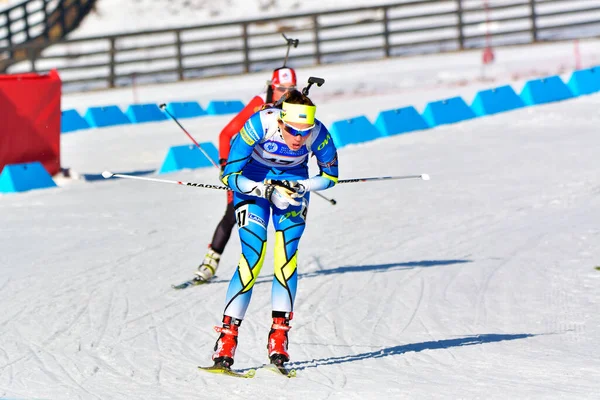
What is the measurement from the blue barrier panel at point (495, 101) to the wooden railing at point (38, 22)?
15.5 metres

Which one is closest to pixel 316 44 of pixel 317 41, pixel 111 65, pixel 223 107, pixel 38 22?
pixel 317 41

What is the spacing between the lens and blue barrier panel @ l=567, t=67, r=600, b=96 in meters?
21.6

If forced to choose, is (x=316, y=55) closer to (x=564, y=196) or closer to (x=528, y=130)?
(x=528, y=130)

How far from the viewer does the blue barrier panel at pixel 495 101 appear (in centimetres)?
2009

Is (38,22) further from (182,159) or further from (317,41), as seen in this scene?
(182,159)

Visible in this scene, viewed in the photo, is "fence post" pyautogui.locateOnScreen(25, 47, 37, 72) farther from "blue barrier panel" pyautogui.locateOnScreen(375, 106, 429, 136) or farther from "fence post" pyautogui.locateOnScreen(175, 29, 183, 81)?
"blue barrier panel" pyautogui.locateOnScreen(375, 106, 429, 136)

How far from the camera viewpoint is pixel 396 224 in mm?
11906

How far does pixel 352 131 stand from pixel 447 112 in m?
2.41

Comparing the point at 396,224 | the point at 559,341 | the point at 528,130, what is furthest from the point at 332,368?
the point at 528,130

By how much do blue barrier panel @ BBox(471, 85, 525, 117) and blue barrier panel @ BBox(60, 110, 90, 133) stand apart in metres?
7.30

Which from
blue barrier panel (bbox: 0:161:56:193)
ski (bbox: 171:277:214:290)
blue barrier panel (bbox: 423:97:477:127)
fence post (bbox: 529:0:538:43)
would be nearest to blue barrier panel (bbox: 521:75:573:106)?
blue barrier panel (bbox: 423:97:477:127)

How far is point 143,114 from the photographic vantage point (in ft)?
75.2

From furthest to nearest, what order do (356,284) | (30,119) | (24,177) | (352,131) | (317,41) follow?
(317,41)
(352,131)
(30,119)
(24,177)
(356,284)

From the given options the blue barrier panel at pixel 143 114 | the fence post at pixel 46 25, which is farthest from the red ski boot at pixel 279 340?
the fence post at pixel 46 25
